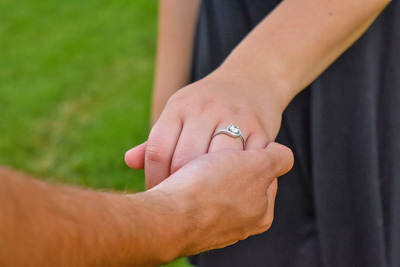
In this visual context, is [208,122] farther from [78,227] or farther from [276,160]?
[78,227]

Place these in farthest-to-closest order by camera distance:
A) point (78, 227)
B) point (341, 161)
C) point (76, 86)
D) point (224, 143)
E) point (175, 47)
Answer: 1. point (76, 86)
2. point (175, 47)
3. point (341, 161)
4. point (224, 143)
5. point (78, 227)

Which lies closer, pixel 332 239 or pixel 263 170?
pixel 263 170

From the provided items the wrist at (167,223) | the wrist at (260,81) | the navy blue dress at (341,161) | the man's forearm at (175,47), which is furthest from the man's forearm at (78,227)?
the man's forearm at (175,47)

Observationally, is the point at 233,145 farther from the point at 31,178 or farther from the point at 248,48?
the point at 31,178

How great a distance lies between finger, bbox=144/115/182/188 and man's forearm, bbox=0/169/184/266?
0.16 m

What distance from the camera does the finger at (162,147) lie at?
95 cm

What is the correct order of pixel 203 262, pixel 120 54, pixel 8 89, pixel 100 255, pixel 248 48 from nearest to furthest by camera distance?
1. pixel 100 255
2. pixel 248 48
3. pixel 203 262
4. pixel 8 89
5. pixel 120 54

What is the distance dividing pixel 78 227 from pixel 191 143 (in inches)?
12.3

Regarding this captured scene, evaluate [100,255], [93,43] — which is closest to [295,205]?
[100,255]

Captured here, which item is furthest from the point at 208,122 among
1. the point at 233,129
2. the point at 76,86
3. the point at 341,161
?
the point at 76,86

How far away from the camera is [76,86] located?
3.51 metres

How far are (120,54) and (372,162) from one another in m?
2.87

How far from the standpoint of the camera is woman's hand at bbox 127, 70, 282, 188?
0.94m

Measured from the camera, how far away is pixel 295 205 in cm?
122
